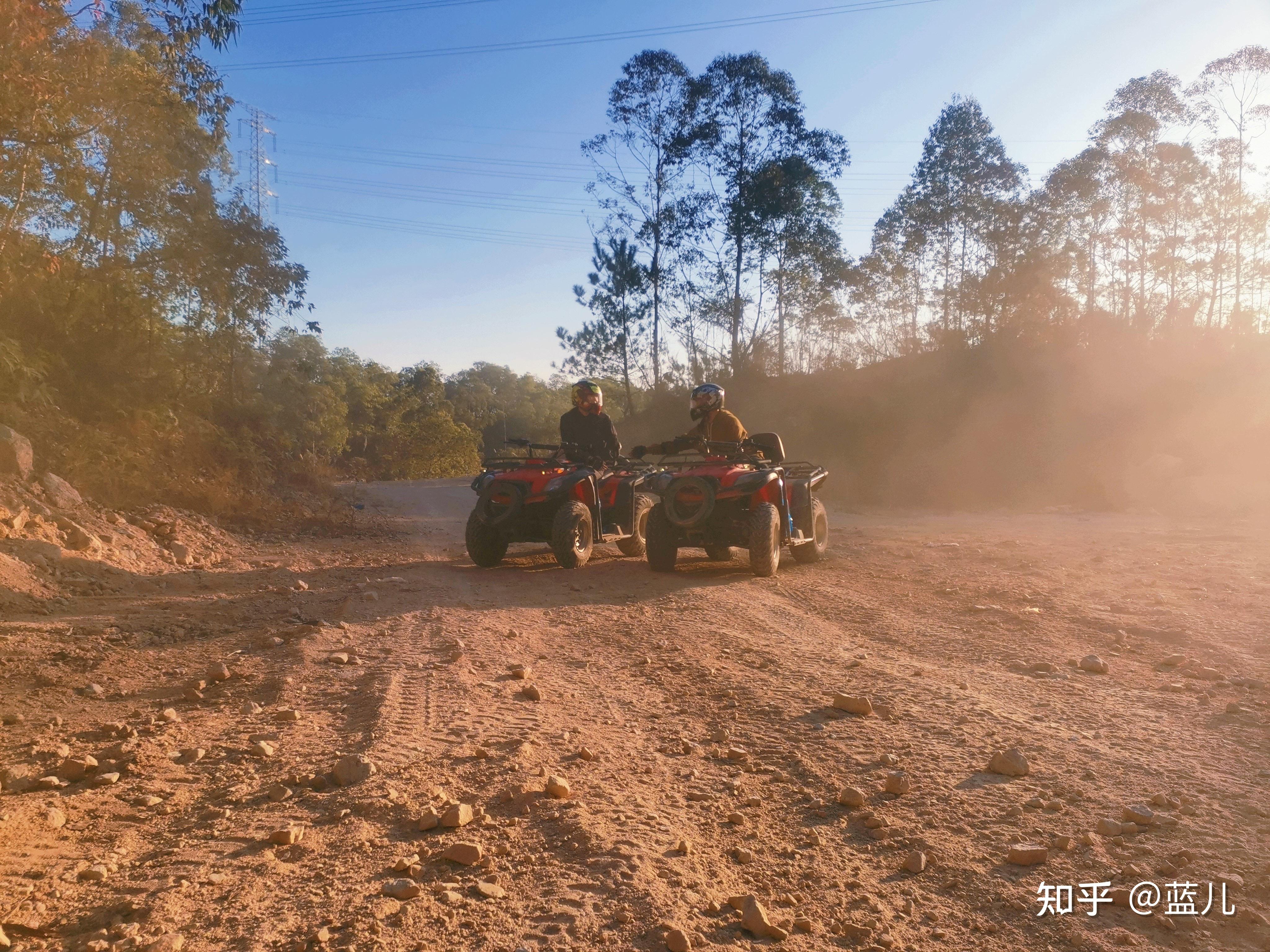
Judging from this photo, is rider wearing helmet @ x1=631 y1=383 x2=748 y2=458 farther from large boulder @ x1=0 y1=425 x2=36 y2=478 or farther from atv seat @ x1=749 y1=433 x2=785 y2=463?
large boulder @ x1=0 y1=425 x2=36 y2=478

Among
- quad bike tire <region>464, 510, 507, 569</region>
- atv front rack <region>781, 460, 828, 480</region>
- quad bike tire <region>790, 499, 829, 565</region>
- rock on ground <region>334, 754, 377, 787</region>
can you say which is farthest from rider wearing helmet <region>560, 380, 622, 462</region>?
rock on ground <region>334, 754, 377, 787</region>

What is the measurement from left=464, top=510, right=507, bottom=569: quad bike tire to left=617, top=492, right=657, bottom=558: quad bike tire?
152 cm

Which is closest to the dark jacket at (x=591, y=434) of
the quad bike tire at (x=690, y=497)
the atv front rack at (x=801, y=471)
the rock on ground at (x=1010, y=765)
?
the quad bike tire at (x=690, y=497)

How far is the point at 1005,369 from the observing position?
27.7m

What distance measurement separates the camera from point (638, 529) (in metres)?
→ 10.7

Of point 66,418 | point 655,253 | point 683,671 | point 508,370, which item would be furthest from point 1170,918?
point 508,370

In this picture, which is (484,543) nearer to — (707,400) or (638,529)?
(638,529)

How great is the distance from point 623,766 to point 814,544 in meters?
6.95

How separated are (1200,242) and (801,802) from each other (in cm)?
3354

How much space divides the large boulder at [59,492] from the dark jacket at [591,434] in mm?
5556

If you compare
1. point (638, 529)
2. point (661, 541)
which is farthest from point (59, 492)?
point (661, 541)

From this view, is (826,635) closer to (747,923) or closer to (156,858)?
(747,923)

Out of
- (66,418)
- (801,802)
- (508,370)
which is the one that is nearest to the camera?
(801,802)

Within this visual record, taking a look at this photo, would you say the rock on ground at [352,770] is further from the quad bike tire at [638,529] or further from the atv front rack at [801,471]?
the atv front rack at [801,471]
